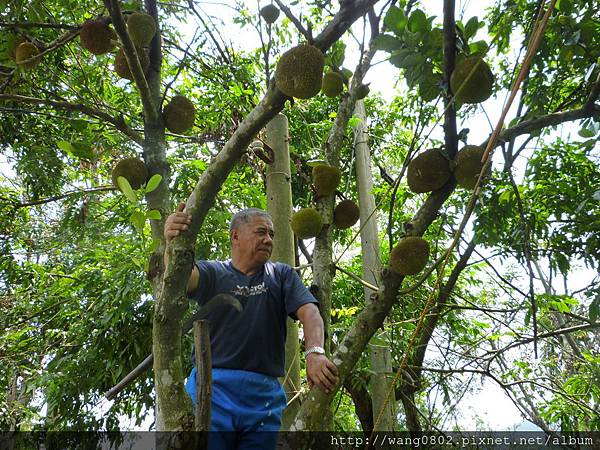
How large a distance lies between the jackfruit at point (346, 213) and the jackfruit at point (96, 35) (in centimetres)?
134

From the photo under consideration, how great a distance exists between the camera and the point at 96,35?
2.11 metres

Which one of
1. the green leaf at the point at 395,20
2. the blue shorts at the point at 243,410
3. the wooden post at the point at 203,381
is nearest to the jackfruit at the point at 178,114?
the green leaf at the point at 395,20

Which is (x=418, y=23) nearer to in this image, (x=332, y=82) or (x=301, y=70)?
(x=301, y=70)

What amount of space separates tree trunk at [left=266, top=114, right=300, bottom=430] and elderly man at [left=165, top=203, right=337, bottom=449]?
316mm

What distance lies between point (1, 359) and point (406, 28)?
5.39m

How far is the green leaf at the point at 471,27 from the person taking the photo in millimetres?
1600

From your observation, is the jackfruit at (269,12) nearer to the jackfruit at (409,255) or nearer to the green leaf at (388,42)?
the green leaf at (388,42)

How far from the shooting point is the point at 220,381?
5.40 ft

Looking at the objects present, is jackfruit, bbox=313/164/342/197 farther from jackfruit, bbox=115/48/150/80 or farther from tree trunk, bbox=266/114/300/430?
jackfruit, bbox=115/48/150/80

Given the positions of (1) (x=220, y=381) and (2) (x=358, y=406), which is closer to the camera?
(1) (x=220, y=381)

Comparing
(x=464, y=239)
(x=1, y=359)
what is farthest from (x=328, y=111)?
(x=1, y=359)

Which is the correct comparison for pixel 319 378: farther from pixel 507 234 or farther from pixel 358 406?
pixel 358 406

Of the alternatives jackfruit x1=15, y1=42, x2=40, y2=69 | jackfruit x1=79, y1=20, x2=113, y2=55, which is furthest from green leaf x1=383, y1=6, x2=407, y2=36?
jackfruit x1=15, y1=42, x2=40, y2=69

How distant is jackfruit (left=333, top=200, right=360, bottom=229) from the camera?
2373 mm
